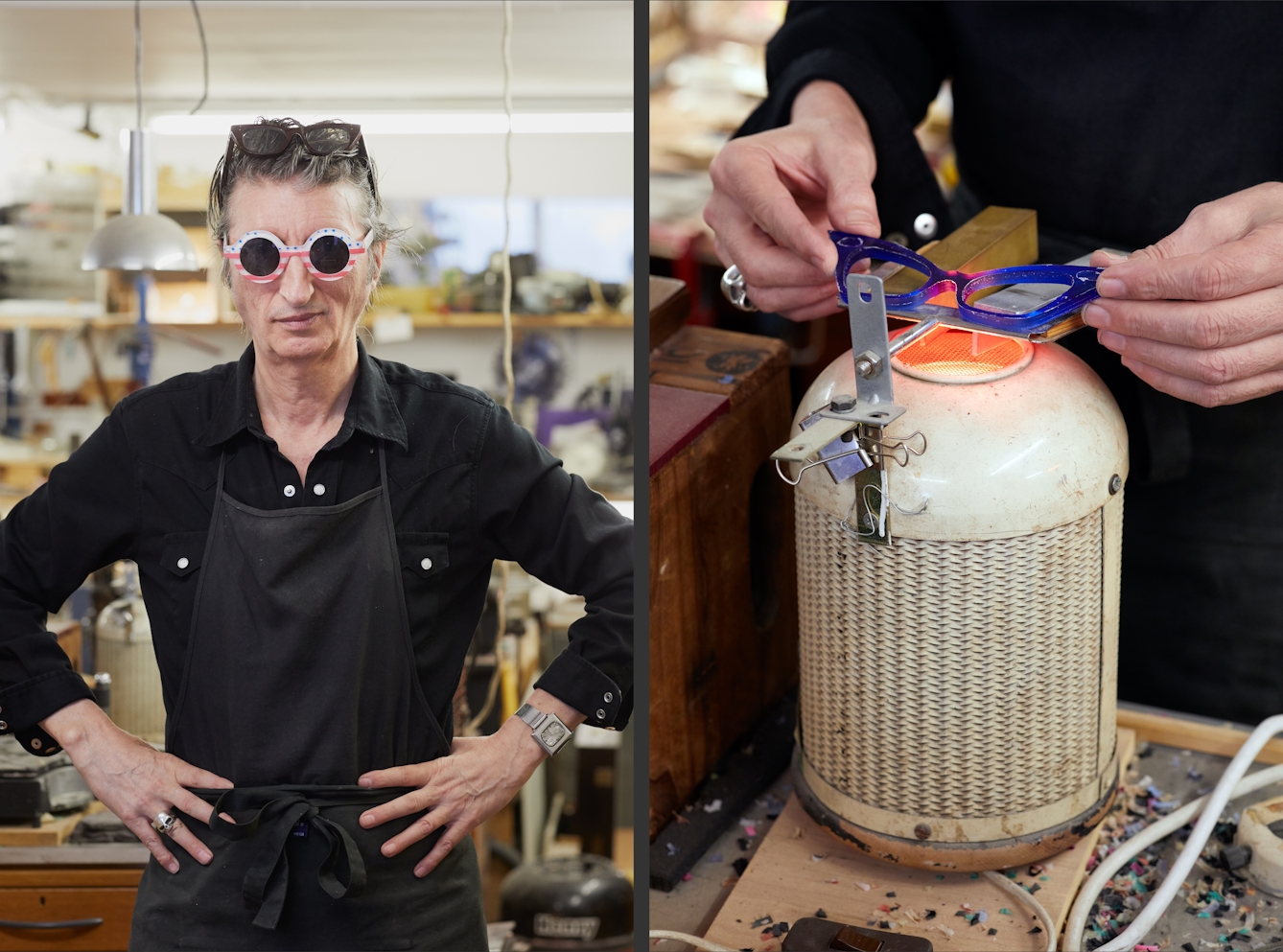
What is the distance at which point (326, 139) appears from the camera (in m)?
0.91

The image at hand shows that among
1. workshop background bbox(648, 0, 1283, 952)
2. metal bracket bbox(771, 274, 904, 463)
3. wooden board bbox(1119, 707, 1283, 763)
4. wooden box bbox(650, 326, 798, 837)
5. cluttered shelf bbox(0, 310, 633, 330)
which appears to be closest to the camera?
metal bracket bbox(771, 274, 904, 463)

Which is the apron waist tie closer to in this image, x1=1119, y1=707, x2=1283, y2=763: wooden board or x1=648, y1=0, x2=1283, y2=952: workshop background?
x1=648, y1=0, x2=1283, y2=952: workshop background

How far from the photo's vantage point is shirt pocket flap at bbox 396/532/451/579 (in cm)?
92

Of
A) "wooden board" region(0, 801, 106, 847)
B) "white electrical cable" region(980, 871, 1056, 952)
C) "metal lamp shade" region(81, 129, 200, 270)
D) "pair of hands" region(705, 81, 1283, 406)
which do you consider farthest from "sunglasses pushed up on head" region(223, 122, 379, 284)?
"white electrical cable" region(980, 871, 1056, 952)

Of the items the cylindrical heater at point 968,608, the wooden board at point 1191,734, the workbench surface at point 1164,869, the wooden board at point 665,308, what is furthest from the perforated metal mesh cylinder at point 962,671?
the wooden board at point 665,308

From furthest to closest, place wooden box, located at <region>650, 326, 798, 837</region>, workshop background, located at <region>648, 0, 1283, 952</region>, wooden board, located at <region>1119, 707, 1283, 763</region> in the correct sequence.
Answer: wooden board, located at <region>1119, 707, 1283, 763</region> → wooden box, located at <region>650, 326, 798, 837</region> → workshop background, located at <region>648, 0, 1283, 952</region>

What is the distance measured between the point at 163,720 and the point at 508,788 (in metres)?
0.28

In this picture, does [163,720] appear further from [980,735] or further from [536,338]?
[536,338]

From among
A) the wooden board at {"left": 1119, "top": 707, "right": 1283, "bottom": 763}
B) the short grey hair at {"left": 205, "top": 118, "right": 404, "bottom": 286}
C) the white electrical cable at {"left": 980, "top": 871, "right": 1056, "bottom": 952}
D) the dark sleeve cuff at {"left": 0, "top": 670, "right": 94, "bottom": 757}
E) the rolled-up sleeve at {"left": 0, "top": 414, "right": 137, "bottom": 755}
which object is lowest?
the white electrical cable at {"left": 980, "top": 871, "right": 1056, "bottom": 952}

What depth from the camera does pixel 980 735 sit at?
100 cm

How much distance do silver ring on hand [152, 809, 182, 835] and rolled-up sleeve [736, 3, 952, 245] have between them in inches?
36.7

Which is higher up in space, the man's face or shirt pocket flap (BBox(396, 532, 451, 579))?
the man's face

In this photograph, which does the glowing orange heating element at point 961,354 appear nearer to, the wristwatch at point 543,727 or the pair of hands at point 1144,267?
the pair of hands at point 1144,267

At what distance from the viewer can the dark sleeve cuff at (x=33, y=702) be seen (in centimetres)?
93
